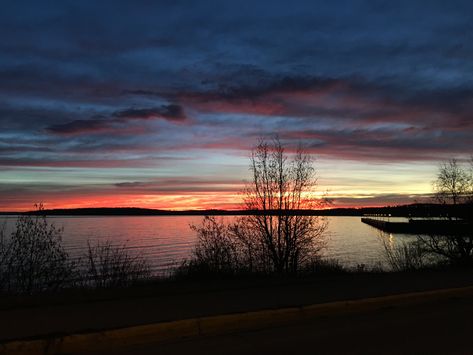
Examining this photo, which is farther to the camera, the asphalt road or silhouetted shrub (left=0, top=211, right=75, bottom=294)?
silhouetted shrub (left=0, top=211, right=75, bottom=294)

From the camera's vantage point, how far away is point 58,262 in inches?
627

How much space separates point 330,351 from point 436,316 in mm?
3430

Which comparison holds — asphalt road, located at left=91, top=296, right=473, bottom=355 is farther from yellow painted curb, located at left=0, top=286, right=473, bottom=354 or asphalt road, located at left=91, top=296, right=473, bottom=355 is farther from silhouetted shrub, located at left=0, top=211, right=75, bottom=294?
silhouetted shrub, located at left=0, top=211, right=75, bottom=294

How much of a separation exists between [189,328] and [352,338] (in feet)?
8.16

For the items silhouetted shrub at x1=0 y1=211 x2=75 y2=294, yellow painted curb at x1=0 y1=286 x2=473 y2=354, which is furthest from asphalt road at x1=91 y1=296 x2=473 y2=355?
silhouetted shrub at x1=0 y1=211 x2=75 y2=294

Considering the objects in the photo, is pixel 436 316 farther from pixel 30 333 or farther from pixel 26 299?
pixel 26 299

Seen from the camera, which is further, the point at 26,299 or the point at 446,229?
the point at 446,229

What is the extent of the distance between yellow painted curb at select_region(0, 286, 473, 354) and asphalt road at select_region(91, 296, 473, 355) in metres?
0.23

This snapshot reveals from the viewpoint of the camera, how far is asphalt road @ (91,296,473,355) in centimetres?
664

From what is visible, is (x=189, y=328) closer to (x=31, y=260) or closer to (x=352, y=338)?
(x=352, y=338)

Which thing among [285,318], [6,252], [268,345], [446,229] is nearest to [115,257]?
[6,252]

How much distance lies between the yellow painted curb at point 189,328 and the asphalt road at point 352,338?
229 mm

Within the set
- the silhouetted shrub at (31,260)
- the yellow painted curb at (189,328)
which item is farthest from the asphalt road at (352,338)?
the silhouetted shrub at (31,260)

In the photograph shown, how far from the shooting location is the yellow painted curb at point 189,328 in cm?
650
